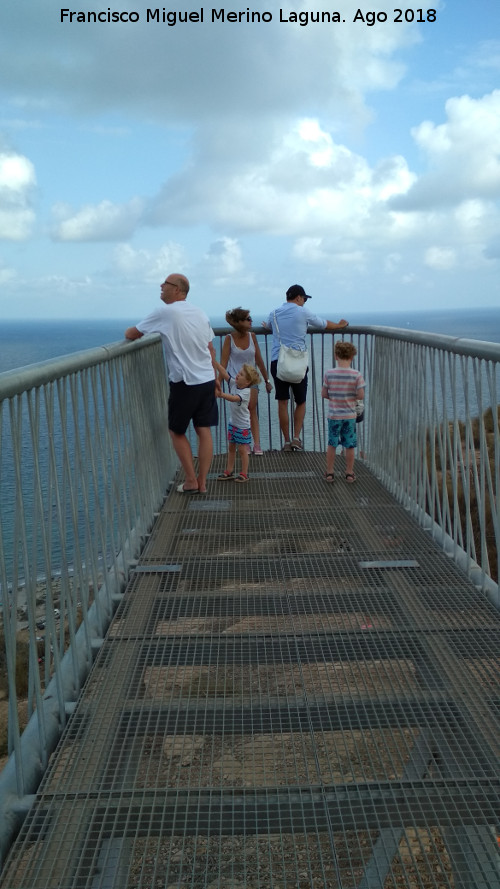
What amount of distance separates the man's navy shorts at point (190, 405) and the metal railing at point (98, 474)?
0.62ft

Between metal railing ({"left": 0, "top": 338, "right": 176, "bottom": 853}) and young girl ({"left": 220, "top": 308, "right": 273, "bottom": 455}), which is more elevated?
young girl ({"left": 220, "top": 308, "right": 273, "bottom": 455})

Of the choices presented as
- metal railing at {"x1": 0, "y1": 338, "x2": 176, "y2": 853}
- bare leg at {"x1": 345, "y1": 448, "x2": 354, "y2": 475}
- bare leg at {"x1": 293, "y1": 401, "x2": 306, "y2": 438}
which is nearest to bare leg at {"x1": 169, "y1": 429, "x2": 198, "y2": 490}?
metal railing at {"x1": 0, "y1": 338, "x2": 176, "y2": 853}

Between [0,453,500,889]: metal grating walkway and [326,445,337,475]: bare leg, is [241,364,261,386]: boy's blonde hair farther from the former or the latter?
[0,453,500,889]: metal grating walkway

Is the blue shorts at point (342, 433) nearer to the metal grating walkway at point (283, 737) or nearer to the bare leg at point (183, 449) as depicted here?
the bare leg at point (183, 449)

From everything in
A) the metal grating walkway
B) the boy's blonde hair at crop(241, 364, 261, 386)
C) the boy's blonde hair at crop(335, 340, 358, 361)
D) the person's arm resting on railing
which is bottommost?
the metal grating walkway

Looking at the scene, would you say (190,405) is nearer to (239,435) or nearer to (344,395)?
(239,435)

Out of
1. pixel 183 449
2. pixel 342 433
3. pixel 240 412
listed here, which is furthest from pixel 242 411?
pixel 342 433

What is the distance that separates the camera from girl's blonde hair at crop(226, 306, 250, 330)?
717 cm

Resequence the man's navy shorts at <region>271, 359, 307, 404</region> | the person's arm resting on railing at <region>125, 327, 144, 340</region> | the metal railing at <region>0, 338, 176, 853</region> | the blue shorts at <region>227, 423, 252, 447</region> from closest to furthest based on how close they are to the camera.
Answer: the metal railing at <region>0, 338, 176, 853</region> → the person's arm resting on railing at <region>125, 327, 144, 340</region> → the blue shorts at <region>227, 423, 252, 447</region> → the man's navy shorts at <region>271, 359, 307, 404</region>

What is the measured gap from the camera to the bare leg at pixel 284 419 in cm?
828

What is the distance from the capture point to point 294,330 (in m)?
7.58

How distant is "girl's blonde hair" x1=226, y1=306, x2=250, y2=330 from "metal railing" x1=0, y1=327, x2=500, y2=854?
2.93 ft

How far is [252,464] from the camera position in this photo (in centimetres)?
778

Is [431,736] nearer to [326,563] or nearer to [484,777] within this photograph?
[484,777]
